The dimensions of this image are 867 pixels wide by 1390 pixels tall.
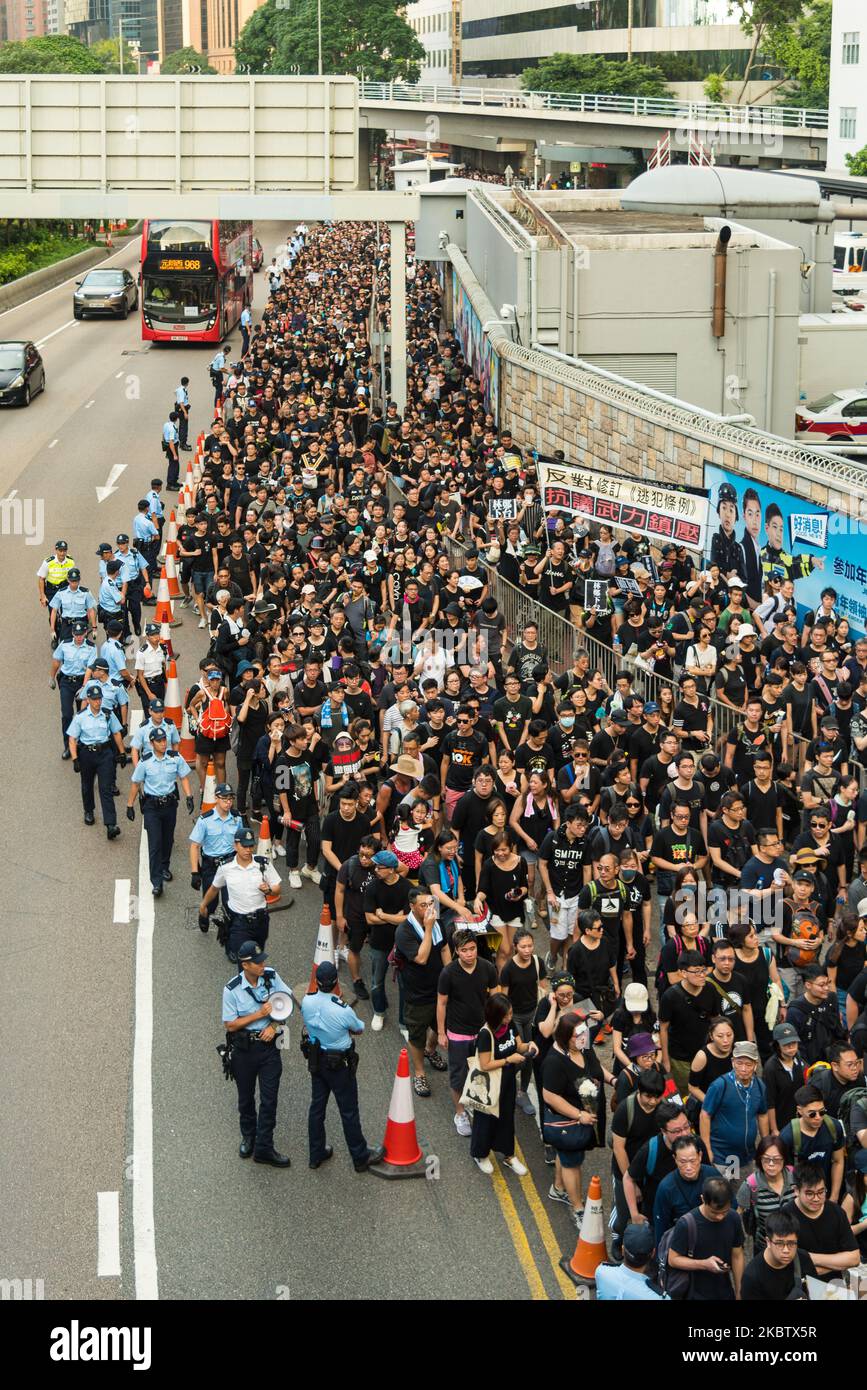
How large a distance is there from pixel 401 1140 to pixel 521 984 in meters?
1.19

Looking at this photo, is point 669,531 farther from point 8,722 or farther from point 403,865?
point 403,865

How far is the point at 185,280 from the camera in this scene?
47.4 m

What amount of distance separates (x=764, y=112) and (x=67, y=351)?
52.3m

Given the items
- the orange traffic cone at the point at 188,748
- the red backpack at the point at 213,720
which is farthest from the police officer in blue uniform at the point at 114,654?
the red backpack at the point at 213,720

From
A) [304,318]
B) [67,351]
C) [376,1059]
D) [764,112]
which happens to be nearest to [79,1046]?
[376,1059]

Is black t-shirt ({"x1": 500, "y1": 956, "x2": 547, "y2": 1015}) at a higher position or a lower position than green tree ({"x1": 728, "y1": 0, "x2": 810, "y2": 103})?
lower

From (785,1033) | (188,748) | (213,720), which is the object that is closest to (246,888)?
(213,720)

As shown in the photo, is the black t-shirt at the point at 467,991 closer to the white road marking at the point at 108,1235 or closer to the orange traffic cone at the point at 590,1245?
the orange traffic cone at the point at 590,1245

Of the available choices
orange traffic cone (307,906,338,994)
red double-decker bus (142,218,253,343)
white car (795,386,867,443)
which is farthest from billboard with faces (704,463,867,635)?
red double-decker bus (142,218,253,343)

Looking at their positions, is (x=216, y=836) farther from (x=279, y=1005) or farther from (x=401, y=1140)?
(x=401, y=1140)

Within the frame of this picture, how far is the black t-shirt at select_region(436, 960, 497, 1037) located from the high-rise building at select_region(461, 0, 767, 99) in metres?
104

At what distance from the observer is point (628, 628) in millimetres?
17375

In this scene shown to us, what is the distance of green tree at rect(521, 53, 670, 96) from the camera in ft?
351

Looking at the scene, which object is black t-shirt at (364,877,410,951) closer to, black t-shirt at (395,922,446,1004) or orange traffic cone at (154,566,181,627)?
black t-shirt at (395,922,446,1004)
